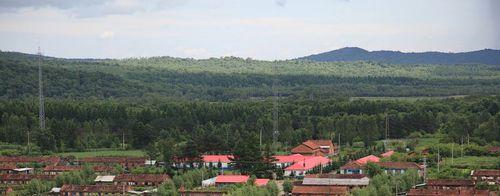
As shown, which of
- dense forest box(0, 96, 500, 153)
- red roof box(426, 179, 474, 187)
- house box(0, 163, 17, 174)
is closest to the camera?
red roof box(426, 179, 474, 187)

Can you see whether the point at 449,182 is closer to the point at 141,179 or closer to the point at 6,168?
the point at 141,179

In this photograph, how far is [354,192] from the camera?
3009 cm

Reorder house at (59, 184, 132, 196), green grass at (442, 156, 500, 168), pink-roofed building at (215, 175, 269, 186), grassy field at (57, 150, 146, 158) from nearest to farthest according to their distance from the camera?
house at (59, 184, 132, 196), pink-roofed building at (215, 175, 269, 186), green grass at (442, 156, 500, 168), grassy field at (57, 150, 146, 158)

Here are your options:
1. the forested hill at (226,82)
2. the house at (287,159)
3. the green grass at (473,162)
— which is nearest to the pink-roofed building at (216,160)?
the house at (287,159)

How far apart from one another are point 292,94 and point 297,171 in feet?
164

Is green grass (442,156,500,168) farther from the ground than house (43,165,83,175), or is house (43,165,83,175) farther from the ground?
green grass (442,156,500,168)

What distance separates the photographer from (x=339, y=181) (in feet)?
113

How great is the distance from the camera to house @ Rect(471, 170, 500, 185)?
34300 mm

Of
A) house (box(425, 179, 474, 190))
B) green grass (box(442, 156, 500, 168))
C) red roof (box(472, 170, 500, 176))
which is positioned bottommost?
house (box(425, 179, 474, 190))

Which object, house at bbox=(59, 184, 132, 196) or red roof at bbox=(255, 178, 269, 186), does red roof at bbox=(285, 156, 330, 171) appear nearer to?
red roof at bbox=(255, 178, 269, 186)

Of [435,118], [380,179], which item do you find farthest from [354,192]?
[435,118]

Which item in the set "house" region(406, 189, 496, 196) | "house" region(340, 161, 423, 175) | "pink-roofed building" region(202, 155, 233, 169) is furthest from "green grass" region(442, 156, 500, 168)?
"pink-roofed building" region(202, 155, 233, 169)

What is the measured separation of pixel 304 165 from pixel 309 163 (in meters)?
0.98

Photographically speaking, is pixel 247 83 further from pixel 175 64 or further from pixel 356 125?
pixel 356 125
